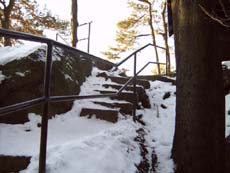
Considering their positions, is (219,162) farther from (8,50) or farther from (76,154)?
(8,50)

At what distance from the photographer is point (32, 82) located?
4.63 metres

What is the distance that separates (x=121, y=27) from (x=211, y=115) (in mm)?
18094

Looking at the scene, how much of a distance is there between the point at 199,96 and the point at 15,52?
3.23 m

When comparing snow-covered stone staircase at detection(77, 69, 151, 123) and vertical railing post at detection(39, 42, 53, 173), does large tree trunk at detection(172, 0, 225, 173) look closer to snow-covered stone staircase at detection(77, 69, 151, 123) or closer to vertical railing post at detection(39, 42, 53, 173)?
snow-covered stone staircase at detection(77, 69, 151, 123)

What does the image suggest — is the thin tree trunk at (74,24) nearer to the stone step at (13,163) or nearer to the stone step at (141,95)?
the stone step at (141,95)

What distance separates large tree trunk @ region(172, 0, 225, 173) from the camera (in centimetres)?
335

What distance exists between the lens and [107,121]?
188 inches

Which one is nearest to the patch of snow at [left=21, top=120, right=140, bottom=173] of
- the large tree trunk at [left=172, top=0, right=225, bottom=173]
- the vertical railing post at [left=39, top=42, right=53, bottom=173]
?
the vertical railing post at [left=39, top=42, right=53, bottom=173]

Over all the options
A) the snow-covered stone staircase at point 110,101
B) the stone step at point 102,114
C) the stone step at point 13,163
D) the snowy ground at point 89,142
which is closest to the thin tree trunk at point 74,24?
the snow-covered stone staircase at point 110,101

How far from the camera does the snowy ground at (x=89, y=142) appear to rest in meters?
2.74

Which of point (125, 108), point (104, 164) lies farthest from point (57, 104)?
point (104, 164)

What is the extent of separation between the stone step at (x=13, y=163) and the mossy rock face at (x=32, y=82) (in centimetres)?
129

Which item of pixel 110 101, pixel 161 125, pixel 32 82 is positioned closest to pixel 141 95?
pixel 110 101

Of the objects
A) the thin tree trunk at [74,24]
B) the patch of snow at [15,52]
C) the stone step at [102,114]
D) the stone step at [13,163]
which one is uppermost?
the thin tree trunk at [74,24]
